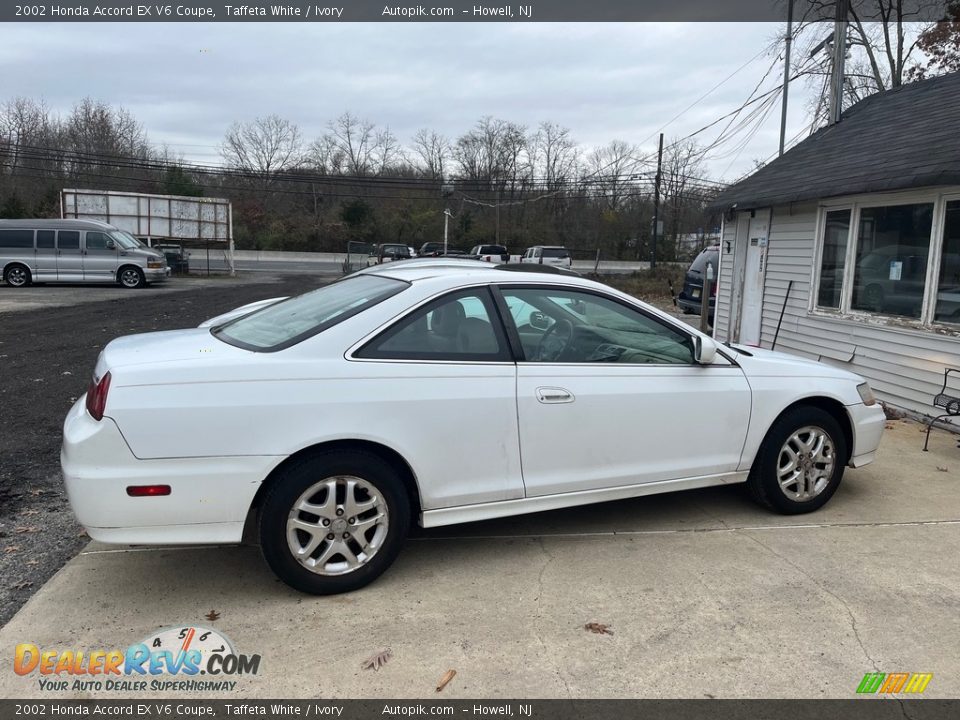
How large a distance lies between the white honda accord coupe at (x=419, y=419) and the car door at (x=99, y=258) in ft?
70.6

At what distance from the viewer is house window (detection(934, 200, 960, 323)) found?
6410 mm

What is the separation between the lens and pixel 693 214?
5459cm

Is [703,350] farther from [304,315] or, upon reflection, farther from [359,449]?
[304,315]

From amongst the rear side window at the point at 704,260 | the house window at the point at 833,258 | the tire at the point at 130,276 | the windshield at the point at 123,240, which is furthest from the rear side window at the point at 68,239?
the house window at the point at 833,258

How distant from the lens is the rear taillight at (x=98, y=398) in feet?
9.46

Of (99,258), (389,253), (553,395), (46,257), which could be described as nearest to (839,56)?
(553,395)

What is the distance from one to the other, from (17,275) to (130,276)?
3280 mm

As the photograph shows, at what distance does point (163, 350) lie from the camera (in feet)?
10.7

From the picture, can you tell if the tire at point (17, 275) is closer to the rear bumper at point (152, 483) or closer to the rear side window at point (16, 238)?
the rear side window at point (16, 238)

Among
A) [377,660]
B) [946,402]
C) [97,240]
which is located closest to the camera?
[377,660]

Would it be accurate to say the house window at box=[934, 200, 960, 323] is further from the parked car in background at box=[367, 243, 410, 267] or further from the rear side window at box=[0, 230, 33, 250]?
the parked car in background at box=[367, 243, 410, 267]

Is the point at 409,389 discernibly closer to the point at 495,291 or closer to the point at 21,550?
the point at 495,291

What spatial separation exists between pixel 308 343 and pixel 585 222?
58640mm
